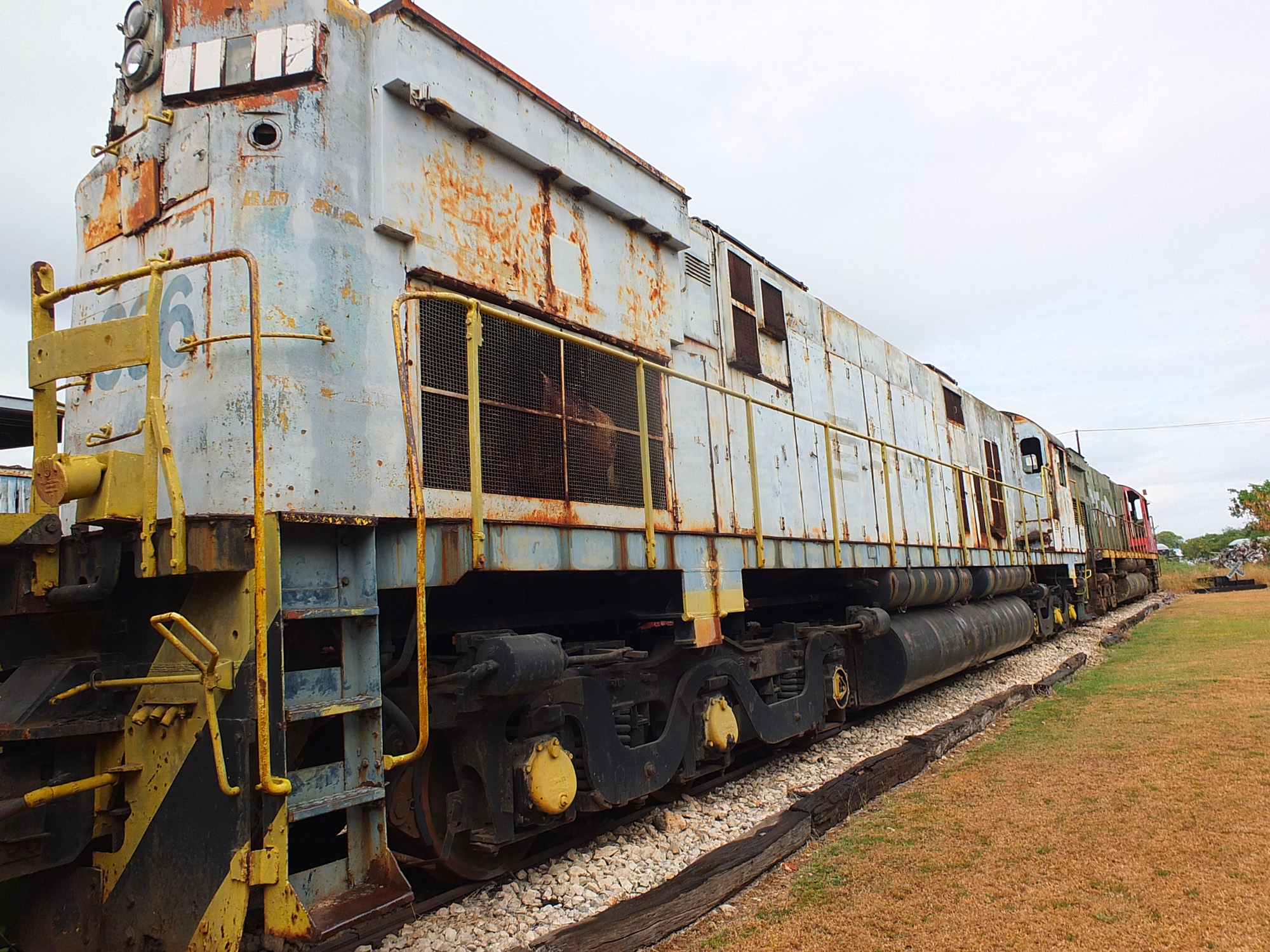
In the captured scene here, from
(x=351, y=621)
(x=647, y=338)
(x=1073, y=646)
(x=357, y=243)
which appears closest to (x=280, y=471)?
(x=351, y=621)

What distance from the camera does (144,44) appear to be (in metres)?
4.11

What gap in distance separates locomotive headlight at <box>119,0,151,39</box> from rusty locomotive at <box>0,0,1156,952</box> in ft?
0.07

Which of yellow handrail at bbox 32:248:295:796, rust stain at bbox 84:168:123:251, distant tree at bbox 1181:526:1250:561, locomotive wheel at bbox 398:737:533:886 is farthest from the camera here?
distant tree at bbox 1181:526:1250:561

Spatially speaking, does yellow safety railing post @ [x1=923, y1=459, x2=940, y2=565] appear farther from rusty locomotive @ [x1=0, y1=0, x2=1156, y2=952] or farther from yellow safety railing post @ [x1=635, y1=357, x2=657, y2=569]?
yellow safety railing post @ [x1=635, y1=357, x2=657, y2=569]

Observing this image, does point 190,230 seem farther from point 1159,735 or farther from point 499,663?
point 1159,735

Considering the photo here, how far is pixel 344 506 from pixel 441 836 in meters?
1.61

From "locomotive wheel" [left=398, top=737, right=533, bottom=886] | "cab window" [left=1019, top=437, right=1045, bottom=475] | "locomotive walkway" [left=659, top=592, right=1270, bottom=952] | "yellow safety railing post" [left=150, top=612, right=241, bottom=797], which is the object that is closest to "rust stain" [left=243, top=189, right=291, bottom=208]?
"yellow safety railing post" [left=150, top=612, right=241, bottom=797]

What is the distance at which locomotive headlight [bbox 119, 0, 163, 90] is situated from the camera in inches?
161

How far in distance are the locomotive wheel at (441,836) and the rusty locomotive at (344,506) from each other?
2cm

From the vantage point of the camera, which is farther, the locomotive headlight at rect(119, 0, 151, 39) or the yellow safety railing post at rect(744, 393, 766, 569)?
the yellow safety railing post at rect(744, 393, 766, 569)

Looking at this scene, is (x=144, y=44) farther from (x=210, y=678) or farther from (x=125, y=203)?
(x=210, y=678)

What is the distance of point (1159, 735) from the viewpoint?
6.54 metres

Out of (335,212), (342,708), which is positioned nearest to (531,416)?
(335,212)

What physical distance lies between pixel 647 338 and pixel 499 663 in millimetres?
2730
